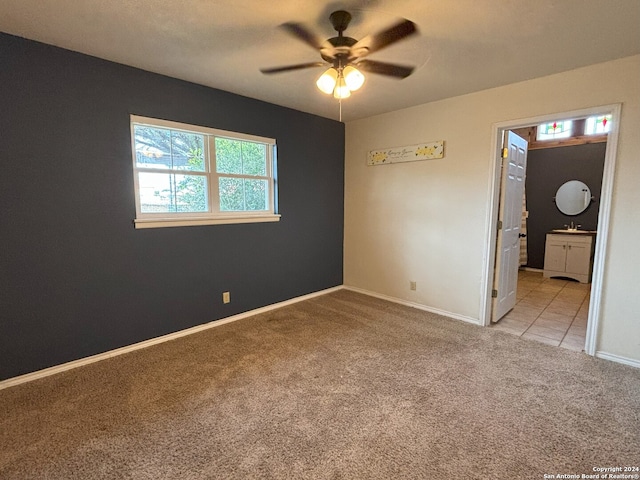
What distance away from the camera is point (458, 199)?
11.4 feet

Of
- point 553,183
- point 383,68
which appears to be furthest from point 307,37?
point 553,183

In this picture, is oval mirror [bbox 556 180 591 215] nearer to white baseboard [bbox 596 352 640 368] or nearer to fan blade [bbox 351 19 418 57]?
white baseboard [bbox 596 352 640 368]

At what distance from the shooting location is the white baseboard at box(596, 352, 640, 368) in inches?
99.5

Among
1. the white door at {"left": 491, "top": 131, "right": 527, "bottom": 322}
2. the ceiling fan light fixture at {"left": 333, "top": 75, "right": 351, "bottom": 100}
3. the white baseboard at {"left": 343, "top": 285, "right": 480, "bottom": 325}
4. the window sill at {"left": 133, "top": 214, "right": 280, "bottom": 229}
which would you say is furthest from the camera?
the white baseboard at {"left": 343, "top": 285, "right": 480, "bottom": 325}

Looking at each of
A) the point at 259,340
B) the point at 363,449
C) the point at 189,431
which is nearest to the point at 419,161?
the point at 259,340

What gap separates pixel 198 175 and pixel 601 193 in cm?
366

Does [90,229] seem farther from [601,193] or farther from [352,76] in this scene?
[601,193]

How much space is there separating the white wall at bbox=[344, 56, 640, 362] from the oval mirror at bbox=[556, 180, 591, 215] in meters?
3.68

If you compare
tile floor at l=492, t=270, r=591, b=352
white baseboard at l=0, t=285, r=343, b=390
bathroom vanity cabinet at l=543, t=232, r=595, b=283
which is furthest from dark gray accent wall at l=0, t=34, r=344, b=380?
bathroom vanity cabinet at l=543, t=232, r=595, b=283

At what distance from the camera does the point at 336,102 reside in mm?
3582

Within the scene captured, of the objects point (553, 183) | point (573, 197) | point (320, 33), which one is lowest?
point (573, 197)

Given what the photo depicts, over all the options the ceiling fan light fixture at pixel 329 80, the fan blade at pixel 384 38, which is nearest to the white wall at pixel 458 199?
the fan blade at pixel 384 38

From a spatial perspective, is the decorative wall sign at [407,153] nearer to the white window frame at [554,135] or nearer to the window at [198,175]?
the window at [198,175]

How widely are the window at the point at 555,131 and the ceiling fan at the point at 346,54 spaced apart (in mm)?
5471
